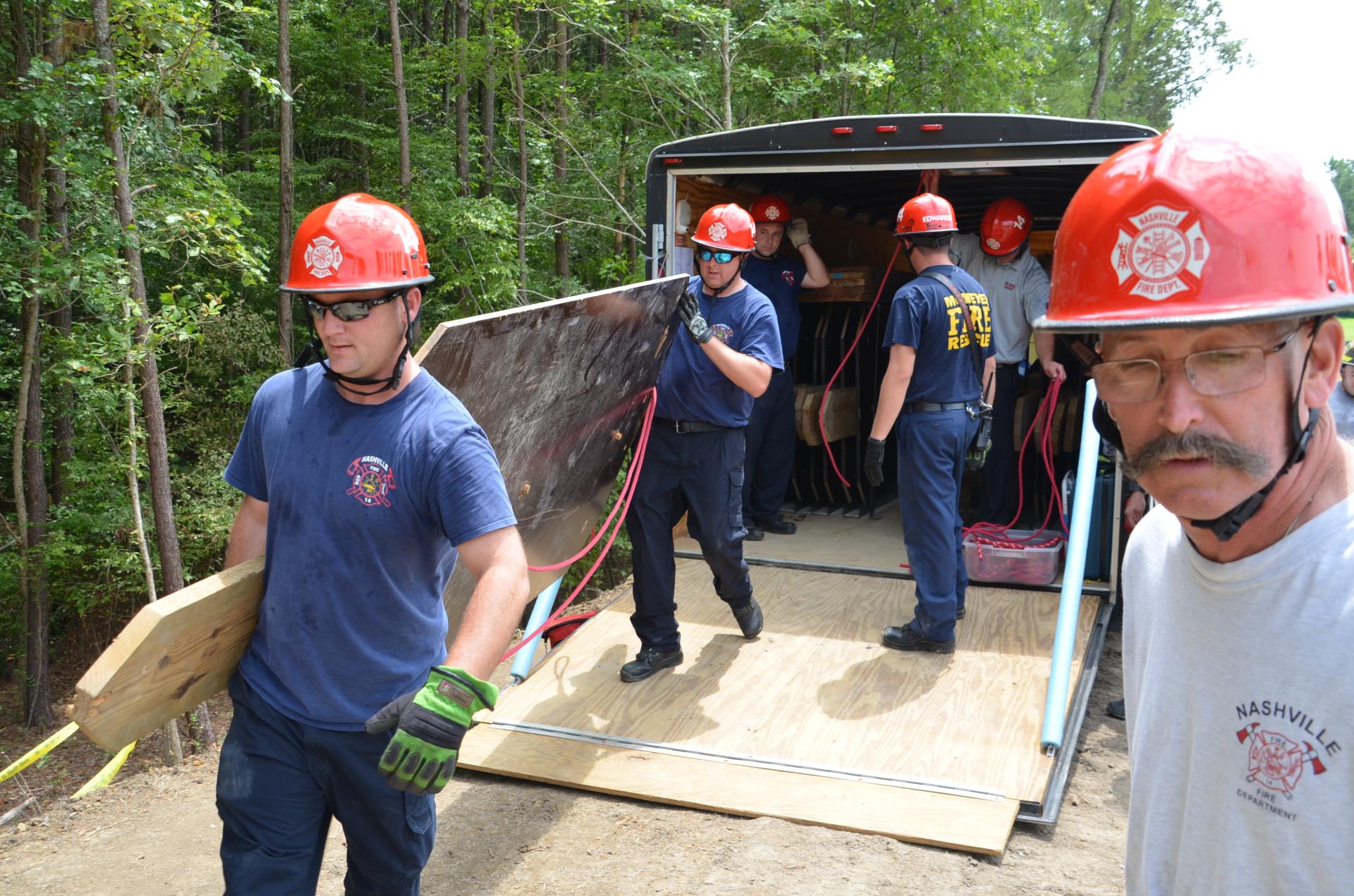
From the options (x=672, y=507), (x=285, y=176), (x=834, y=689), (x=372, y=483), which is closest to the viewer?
(x=372, y=483)

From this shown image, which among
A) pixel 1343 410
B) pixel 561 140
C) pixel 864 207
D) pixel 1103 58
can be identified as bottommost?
pixel 1343 410

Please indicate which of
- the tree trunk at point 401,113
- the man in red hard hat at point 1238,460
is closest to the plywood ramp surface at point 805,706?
the man in red hard hat at point 1238,460

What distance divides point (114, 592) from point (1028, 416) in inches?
500

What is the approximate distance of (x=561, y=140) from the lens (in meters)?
18.2

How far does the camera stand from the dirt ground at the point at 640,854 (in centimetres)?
425

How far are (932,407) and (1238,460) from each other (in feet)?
15.9

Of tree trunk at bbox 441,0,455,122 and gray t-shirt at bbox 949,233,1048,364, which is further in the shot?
tree trunk at bbox 441,0,455,122

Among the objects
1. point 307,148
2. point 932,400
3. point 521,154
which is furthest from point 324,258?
point 307,148

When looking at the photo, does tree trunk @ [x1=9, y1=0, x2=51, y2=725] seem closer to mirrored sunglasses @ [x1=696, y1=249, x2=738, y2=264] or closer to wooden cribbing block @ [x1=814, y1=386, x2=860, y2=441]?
wooden cribbing block @ [x1=814, y1=386, x2=860, y2=441]

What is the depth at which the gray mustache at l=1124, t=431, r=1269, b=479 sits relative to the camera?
127 centimetres

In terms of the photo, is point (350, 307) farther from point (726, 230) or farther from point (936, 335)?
point (936, 335)

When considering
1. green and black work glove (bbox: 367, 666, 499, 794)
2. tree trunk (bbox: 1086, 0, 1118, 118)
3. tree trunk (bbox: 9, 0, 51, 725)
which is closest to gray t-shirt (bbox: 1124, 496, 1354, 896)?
green and black work glove (bbox: 367, 666, 499, 794)

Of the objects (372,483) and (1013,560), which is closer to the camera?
(372,483)

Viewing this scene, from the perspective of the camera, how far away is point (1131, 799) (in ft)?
4.96
